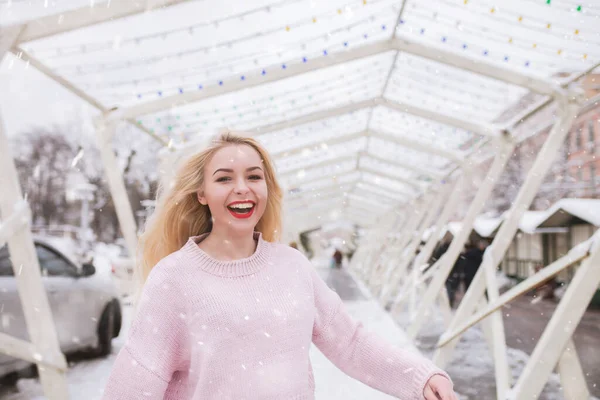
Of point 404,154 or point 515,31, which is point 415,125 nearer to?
point 404,154

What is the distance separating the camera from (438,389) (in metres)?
1.73

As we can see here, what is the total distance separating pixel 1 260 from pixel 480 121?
5943mm

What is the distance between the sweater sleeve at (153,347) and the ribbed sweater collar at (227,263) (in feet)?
0.37

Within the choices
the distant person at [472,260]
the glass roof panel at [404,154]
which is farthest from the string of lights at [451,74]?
the distant person at [472,260]

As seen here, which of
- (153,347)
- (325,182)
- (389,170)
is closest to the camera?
(153,347)

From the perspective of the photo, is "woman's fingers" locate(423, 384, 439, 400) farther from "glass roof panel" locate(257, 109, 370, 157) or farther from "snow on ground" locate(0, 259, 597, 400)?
"glass roof panel" locate(257, 109, 370, 157)

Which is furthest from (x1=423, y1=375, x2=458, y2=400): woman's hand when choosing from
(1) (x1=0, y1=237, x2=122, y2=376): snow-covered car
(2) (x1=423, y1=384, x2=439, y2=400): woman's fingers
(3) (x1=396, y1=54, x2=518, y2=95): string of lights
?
(3) (x1=396, y1=54, x2=518, y2=95): string of lights

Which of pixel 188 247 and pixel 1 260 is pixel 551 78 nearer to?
pixel 188 247

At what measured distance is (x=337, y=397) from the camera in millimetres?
5094

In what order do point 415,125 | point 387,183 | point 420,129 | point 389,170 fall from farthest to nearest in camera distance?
point 387,183 < point 389,170 < point 420,129 < point 415,125

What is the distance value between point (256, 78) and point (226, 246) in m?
4.02

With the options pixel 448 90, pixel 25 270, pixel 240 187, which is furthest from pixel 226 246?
pixel 448 90

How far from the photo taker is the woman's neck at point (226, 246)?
182 cm

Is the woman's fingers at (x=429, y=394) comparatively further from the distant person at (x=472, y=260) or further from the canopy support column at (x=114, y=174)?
the distant person at (x=472, y=260)
